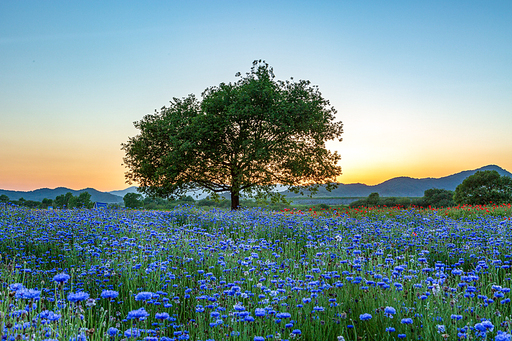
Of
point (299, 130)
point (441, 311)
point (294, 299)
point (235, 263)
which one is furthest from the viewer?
point (299, 130)

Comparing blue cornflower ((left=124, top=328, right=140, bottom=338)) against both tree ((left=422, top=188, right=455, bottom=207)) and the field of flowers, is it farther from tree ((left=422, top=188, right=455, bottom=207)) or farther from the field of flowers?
tree ((left=422, top=188, right=455, bottom=207))

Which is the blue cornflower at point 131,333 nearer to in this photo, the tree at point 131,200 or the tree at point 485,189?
the tree at point 131,200

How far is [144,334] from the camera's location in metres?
3.38

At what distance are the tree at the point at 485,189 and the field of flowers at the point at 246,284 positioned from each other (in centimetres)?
1953

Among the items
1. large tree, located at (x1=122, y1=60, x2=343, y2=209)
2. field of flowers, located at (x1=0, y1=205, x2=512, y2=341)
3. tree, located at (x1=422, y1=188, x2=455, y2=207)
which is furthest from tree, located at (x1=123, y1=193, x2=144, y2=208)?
tree, located at (x1=422, y1=188, x2=455, y2=207)

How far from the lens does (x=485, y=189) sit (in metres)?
28.5

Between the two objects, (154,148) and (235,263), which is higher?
(154,148)

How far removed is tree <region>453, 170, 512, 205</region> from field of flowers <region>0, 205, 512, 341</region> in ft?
64.1

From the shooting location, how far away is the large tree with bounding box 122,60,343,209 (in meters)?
19.0

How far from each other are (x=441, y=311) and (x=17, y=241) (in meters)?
9.61

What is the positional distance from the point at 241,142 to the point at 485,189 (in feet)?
72.2

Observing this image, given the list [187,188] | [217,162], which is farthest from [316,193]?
[187,188]

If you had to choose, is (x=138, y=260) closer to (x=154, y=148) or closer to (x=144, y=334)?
(x=144, y=334)

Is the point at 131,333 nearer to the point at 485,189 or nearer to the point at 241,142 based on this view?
the point at 241,142
